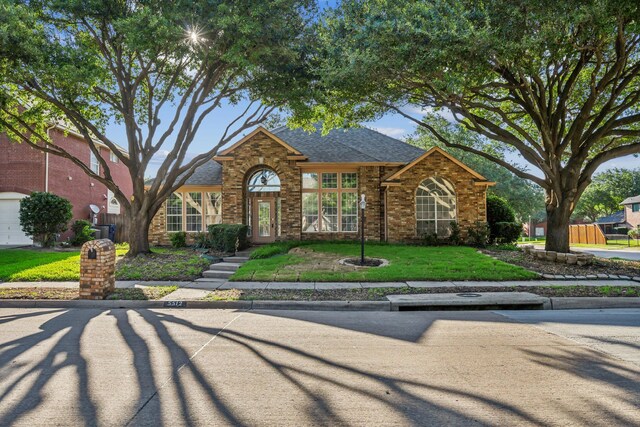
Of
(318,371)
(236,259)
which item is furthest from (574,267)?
(318,371)

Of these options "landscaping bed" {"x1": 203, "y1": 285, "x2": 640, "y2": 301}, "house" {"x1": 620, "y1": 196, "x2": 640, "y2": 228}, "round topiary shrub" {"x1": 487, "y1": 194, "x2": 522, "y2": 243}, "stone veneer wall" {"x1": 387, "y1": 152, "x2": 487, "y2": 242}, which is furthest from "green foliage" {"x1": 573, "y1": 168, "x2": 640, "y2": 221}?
"landscaping bed" {"x1": 203, "y1": 285, "x2": 640, "y2": 301}

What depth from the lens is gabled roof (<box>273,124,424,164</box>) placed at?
19567 millimetres

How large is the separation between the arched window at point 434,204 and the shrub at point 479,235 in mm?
1135

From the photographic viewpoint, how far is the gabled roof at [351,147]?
19567 mm

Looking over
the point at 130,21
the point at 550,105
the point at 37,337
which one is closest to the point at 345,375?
the point at 37,337

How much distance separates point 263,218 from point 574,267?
42.7 ft

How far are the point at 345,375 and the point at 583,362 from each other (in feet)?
9.52

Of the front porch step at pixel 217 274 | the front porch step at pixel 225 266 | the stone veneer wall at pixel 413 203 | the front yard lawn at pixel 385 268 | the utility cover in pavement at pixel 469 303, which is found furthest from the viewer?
the stone veneer wall at pixel 413 203

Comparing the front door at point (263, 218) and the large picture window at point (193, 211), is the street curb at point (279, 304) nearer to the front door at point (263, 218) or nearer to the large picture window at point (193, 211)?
the front door at point (263, 218)

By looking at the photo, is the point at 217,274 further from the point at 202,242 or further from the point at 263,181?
the point at 263,181

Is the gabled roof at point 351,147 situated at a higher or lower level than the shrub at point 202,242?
higher

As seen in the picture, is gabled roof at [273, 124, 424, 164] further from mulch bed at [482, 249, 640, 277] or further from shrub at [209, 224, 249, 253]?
mulch bed at [482, 249, 640, 277]

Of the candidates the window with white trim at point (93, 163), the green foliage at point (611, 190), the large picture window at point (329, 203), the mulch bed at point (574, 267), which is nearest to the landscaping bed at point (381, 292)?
the mulch bed at point (574, 267)

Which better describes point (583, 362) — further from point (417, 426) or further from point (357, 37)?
point (357, 37)
